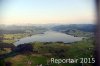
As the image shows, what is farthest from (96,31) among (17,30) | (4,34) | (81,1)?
(4,34)

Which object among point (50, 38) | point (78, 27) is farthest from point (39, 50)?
point (78, 27)

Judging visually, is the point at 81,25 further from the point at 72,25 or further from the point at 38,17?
the point at 38,17

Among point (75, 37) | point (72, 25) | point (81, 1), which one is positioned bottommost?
point (75, 37)

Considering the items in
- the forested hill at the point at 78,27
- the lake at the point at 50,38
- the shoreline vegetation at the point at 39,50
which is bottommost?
the shoreline vegetation at the point at 39,50

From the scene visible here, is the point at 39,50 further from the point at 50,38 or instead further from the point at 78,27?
the point at 78,27

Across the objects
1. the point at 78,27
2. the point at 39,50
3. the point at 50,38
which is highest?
the point at 78,27

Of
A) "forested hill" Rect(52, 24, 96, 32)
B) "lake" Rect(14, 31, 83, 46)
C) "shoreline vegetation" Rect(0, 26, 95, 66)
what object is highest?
"forested hill" Rect(52, 24, 96, 32)

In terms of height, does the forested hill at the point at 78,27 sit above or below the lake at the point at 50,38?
above

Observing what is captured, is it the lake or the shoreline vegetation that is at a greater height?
the lake
